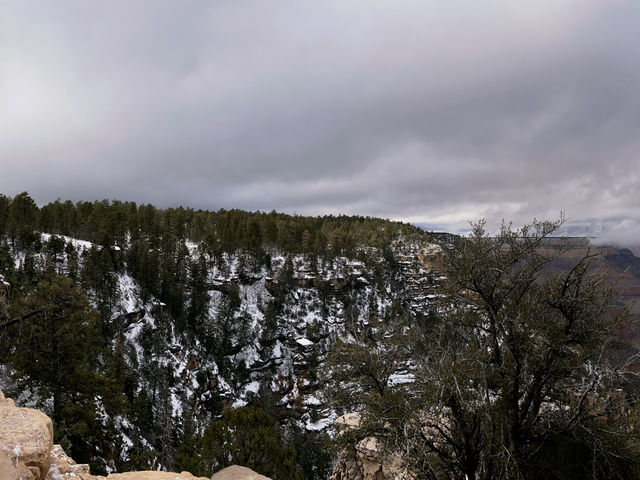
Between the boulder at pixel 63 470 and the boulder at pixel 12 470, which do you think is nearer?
the boulder at pixel 12 470

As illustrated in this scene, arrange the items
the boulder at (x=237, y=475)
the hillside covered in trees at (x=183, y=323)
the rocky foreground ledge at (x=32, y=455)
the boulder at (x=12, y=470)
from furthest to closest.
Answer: the hillside covered in trees at (x=183, y=323) < the boulder at (x=237, y=475) < the rocky foreground ledge at (x=32, y=455) < the boulder at (x=12, y=470)

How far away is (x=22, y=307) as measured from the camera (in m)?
13.5

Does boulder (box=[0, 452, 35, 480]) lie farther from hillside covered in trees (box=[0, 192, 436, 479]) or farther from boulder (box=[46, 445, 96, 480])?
hillside covered in trees (box=[0, 192, 436, 479])

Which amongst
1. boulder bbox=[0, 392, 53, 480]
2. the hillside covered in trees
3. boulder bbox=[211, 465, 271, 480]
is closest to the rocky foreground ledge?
boulder bbox=[0, 392, 53, 480]

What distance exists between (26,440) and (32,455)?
0.84 feet

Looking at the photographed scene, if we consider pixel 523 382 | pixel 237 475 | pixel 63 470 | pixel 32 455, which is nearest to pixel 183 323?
pixel 237 475

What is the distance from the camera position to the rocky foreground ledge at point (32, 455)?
13.3 feet

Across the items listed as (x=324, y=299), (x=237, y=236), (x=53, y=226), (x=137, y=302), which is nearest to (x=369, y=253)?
(x=324, y=299)

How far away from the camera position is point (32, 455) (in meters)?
4.29

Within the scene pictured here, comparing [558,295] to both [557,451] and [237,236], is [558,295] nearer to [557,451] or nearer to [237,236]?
[557,451]

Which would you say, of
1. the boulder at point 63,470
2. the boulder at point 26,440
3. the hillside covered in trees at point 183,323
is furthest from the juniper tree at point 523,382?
the boulder at point 26,440

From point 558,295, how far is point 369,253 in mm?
76747

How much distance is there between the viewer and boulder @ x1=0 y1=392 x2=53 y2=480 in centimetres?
420

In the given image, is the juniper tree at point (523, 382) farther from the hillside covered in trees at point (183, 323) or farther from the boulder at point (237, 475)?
the hillside covered in trees at point (183, 323)
